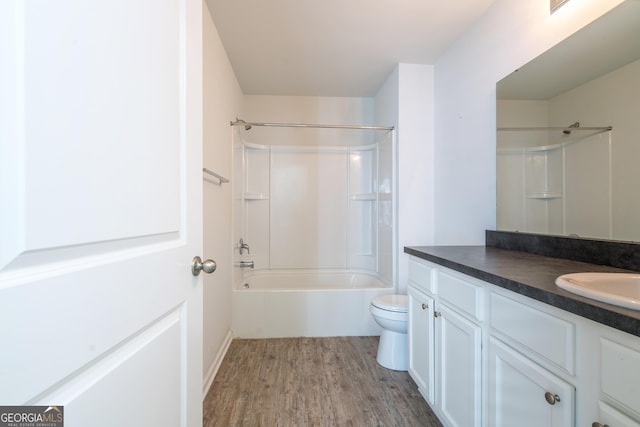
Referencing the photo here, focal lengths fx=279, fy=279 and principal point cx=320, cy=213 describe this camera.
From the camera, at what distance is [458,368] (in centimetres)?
126

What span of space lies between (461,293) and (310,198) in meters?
2.35

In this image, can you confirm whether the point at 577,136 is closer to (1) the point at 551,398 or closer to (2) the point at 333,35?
(1) the point at 551,398

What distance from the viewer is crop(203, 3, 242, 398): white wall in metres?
1.85

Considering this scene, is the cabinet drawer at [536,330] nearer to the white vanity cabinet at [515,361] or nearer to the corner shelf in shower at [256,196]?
the white vanity cabinet at [515,361]

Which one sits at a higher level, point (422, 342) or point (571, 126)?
point (571, 126)

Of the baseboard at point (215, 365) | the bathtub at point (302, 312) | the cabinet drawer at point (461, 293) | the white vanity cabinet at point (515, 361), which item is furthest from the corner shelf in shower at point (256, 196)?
the cabinet drawer at point (461, 293)

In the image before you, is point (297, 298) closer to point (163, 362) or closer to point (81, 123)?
point (163, 362)

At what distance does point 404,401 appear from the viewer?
1.70m

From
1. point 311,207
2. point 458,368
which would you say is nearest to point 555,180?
point 458,368

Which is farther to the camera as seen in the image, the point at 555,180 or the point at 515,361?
the point at 555,180

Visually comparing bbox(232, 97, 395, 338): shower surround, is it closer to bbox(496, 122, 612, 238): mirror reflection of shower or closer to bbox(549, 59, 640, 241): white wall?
bbox(496, 122, 612, 238): mirror reflection of shower

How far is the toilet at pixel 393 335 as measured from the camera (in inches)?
78.4

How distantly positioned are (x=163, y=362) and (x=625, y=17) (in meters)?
2.06

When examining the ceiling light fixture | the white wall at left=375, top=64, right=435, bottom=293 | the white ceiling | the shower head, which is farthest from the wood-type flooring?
the white ceiling
